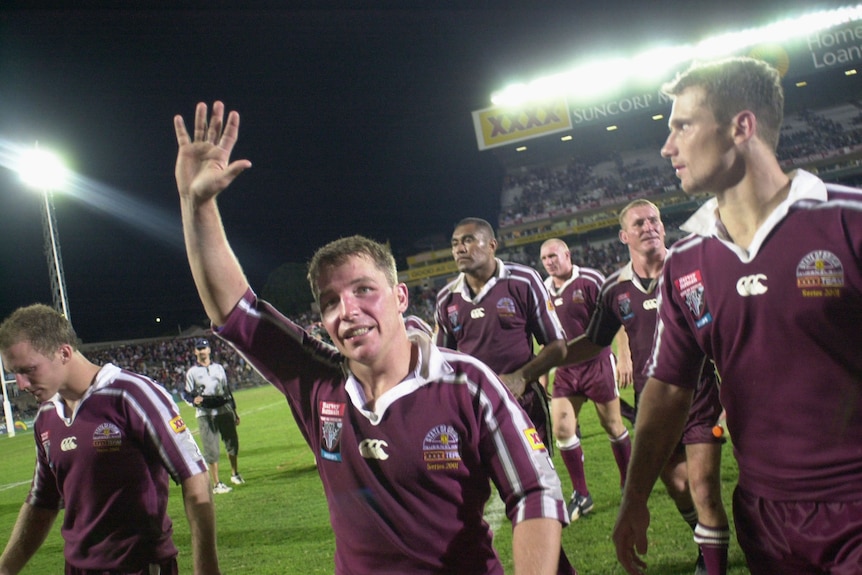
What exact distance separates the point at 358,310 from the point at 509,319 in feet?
12.7

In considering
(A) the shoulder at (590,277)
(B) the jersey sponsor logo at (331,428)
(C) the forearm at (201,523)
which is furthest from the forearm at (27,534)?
(A) the shoulder at (590,277)

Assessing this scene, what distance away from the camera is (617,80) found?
38000mm

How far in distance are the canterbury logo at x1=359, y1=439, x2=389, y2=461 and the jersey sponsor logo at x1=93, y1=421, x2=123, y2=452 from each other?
1.59 m

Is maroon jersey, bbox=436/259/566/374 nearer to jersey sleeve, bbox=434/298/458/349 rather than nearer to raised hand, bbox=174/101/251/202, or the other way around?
jersey sleeve, bbox=434/298/458/349

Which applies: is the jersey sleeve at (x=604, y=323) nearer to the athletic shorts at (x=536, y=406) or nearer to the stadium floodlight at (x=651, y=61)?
the athletic shorts at (x=536, y=406)

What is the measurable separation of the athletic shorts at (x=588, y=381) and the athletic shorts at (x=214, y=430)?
5402 mm

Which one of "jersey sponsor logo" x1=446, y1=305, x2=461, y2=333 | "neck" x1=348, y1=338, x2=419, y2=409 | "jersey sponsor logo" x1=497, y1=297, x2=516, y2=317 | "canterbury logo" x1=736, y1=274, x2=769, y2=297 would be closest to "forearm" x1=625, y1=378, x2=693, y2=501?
"canterbury logo" x1=736, y1=274, x2=769, y2=297

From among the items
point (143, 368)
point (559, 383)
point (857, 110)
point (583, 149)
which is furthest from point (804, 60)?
point (143, 368)

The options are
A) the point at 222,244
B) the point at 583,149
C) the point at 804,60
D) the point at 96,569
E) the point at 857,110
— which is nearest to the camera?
the point at 222,244

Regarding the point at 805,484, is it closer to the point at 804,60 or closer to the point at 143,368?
the point at 804,60

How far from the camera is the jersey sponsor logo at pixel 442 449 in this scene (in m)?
2.23

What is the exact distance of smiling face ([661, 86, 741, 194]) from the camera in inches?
90.8

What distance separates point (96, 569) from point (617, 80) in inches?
1525

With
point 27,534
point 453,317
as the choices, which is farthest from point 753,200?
point 453,317
